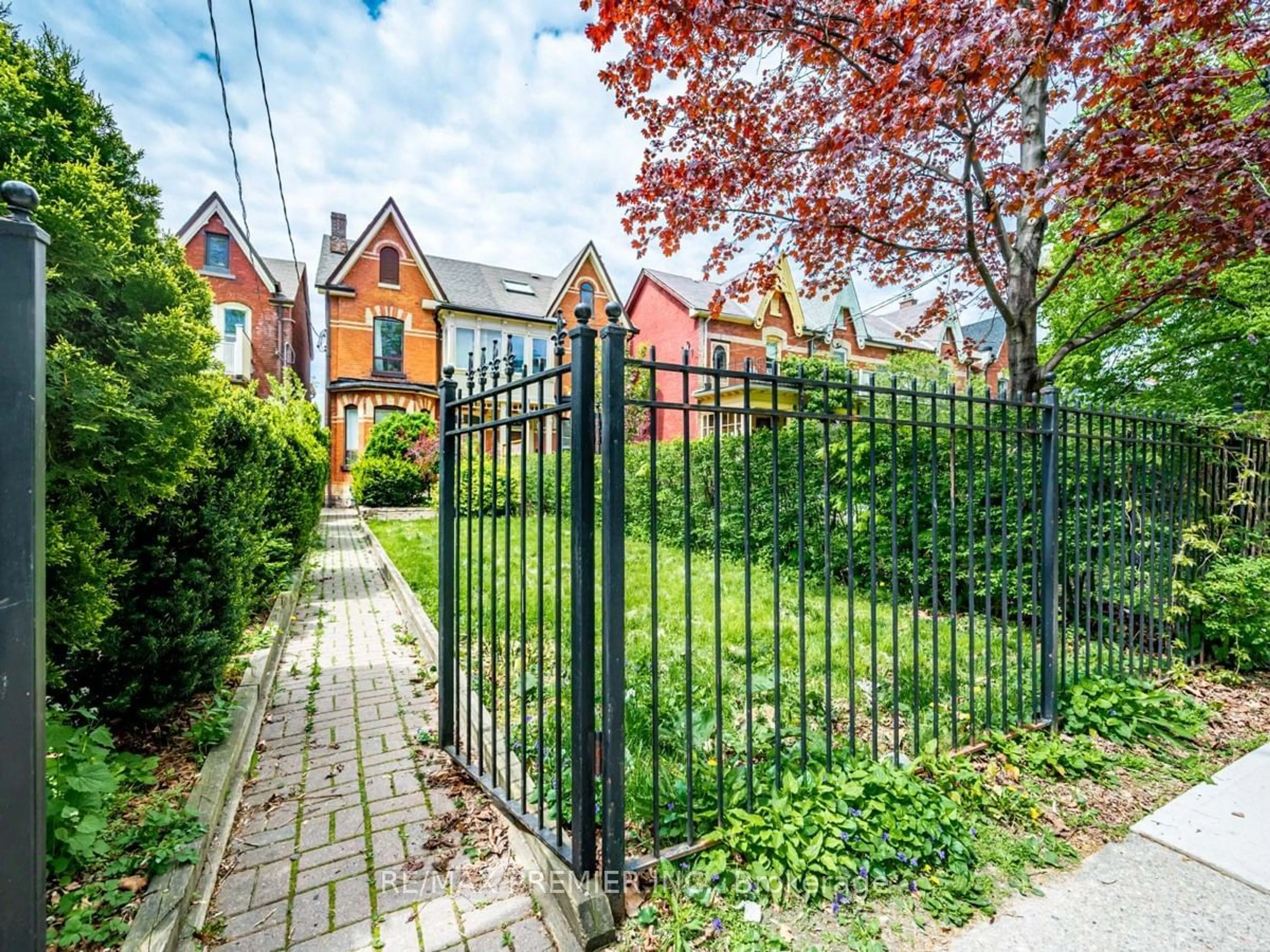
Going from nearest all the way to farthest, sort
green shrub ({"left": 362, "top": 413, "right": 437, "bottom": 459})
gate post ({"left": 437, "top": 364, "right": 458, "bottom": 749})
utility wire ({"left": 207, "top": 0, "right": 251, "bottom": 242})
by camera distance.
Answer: gate post ({"left": 437, "top": 364, "right": 458, "bottom": 749}), utility wire ({"left": 207, "top": 0, "right": 251, "bottom": 242}), green shrub ({"left": 362, "top": 413, "right": 437, "bottom": 459})

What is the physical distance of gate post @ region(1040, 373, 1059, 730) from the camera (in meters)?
3.34

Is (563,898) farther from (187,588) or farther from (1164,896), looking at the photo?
(187,588)

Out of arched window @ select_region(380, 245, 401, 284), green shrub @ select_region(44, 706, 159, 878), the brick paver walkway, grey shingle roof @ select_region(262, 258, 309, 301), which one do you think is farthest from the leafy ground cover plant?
grey shingle roof @ select_region(262, 258, 309, 301)

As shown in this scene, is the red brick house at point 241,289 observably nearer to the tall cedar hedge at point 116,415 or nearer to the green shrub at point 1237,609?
the tall cedar hedge at point 116,415

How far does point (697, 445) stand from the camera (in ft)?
31.6

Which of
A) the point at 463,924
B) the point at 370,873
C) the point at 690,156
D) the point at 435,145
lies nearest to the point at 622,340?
A: the point at 463,924

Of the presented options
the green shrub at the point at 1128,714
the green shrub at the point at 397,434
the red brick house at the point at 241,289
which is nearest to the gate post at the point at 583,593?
the green shrub at the point at 1128,714

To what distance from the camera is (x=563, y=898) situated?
1984 mm

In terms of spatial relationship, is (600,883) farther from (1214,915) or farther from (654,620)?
(1214,915)

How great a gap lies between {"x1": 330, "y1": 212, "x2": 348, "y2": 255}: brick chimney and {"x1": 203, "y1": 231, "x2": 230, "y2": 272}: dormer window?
10.9 ft

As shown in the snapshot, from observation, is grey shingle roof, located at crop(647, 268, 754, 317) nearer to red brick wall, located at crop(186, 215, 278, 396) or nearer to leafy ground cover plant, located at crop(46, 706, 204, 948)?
red brick wall, located at crop(186, 215, 278, 396)

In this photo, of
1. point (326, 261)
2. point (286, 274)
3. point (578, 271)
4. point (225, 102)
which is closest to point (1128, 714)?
point (225, 102)

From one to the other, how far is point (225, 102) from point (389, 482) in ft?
38.1

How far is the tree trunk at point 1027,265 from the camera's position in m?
4.73
